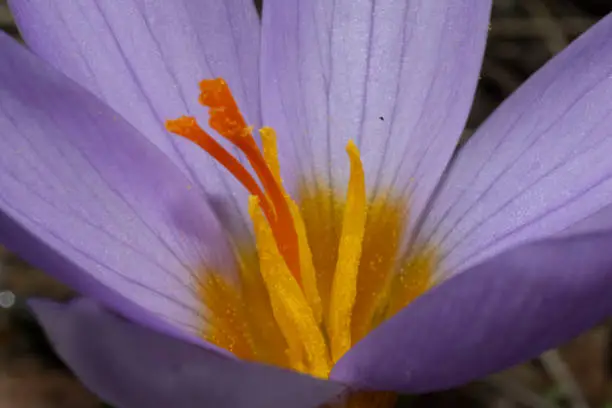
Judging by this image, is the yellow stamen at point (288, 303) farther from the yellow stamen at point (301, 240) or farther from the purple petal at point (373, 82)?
the purple petal at point (373, 82)

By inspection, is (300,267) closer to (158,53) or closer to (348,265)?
(348,265)

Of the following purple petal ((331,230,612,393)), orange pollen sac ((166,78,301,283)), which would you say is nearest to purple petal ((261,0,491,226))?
orange pollen sac ((166,78,301,283))

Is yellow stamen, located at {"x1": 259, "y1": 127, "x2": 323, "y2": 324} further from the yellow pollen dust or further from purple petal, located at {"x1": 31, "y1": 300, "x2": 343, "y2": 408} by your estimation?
purple petal, located at {"x1": 31, "y1": 300, "x2": 343, "y2": 408}

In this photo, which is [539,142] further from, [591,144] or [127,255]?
[127,255]

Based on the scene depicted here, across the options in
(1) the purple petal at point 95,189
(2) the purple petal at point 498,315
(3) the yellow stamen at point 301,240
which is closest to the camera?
(2) the purple petal at point 498,315

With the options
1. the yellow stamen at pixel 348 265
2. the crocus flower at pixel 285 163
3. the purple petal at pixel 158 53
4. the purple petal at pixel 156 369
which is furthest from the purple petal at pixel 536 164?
the purple petal at pixel 156 369

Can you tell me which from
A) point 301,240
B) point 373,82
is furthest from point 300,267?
point 373,82
